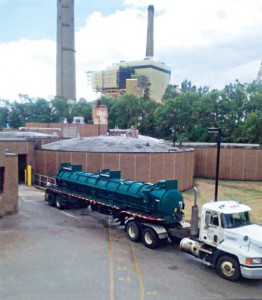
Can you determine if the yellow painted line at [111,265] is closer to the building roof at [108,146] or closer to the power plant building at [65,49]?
the building roof at [108,146]

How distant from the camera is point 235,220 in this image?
42.9 feet

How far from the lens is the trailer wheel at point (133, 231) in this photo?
16422 millimetres

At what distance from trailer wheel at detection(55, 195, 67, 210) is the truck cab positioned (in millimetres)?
12180

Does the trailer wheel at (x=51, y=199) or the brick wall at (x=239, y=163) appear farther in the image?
the brick wall at (x=239, y=163)

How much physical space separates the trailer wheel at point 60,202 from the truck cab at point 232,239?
1218 centimetres

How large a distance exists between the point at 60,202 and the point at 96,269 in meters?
11.0

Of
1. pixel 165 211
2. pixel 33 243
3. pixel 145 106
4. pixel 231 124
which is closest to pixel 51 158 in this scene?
pixel 33 243

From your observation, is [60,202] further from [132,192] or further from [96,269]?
[96,269]

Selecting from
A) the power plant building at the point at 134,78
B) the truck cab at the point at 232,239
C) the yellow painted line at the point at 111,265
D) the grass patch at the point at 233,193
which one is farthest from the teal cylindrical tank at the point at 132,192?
the power plant building at the point at 134,78

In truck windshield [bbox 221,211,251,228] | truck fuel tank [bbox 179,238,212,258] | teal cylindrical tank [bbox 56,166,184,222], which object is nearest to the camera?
truck windshield [bbox 221,211,251,228]

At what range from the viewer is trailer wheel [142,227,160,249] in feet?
50.6

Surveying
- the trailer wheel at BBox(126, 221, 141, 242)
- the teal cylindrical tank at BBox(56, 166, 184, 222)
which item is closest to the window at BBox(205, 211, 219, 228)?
the teal cylindrical tank at BBox(56, 166, 184, 222)

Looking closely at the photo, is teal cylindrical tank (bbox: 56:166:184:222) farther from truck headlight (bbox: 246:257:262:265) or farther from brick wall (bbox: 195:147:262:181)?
brick wall (bbox: 195:147:262:181)

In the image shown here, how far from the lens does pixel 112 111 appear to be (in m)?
78.9
